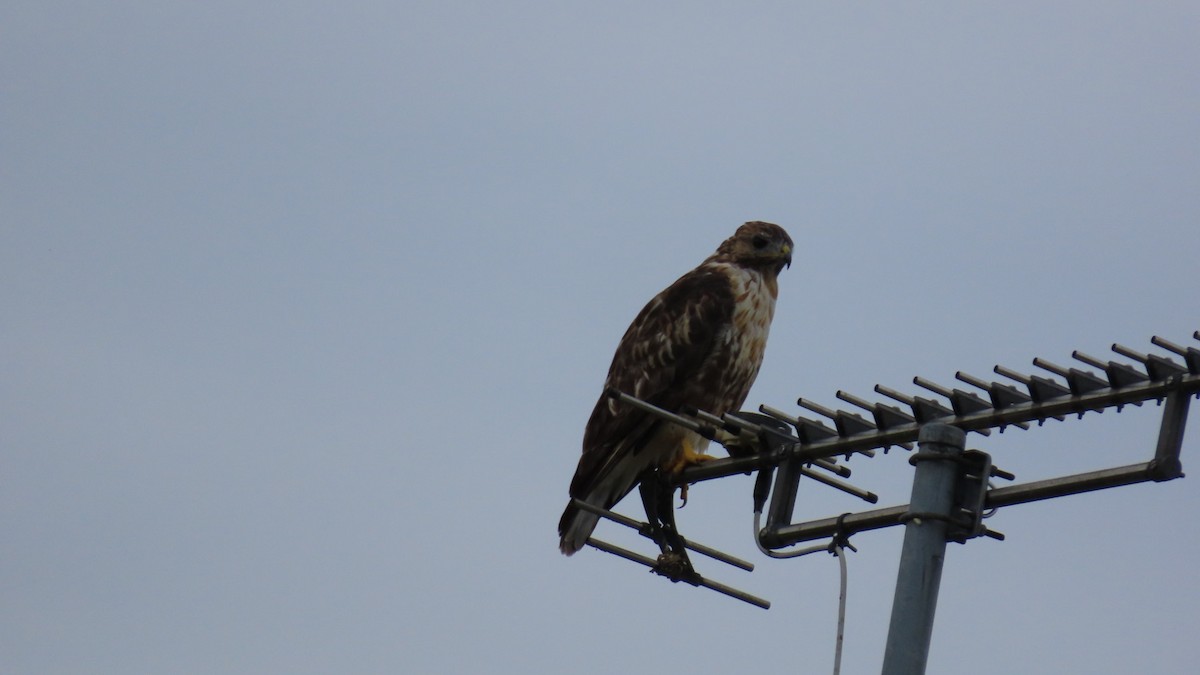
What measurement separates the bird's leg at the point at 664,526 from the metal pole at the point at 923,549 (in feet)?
7.85

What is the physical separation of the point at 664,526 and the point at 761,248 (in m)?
2.98

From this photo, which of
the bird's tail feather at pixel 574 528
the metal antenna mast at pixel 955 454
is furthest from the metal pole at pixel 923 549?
the bird's tail feather at pixel 574 528

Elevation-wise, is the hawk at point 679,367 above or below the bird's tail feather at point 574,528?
above

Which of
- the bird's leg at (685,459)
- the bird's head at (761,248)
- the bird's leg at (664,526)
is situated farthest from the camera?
the bird's head at (761,248)

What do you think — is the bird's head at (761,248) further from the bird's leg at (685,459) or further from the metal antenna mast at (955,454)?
the metal antenna mast at (955,454)

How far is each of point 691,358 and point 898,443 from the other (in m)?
4.09

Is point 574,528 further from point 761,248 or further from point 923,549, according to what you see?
point 923,549

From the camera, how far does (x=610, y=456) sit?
820 cm

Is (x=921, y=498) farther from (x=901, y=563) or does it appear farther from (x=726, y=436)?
(x=726, y=436)

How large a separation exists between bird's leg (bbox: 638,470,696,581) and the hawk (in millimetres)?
21

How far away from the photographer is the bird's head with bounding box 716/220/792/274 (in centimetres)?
955

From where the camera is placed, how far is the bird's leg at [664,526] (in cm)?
659

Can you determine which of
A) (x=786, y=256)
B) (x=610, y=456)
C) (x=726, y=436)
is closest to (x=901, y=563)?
(x=726, y=436)

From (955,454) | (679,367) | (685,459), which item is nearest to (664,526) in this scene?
(685,459)
